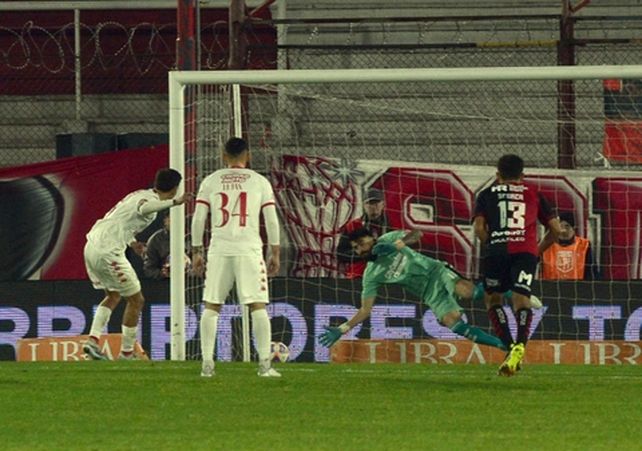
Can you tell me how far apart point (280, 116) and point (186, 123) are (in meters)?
3.45

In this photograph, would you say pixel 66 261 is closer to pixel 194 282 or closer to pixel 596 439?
pixel 194 282

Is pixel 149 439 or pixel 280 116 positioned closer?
pixel 149 439

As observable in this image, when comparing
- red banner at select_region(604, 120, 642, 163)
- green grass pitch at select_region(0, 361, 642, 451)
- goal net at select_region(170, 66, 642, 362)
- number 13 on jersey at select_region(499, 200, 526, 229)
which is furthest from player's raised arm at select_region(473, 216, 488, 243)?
red banner at select_region(604, 120, 642, 163)

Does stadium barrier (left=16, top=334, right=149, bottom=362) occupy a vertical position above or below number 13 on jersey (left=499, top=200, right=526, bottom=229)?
below

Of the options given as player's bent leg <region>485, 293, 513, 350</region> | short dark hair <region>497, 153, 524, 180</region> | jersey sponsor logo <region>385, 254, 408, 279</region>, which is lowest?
player's bent leg <region>485, 293, 513, 350</region>

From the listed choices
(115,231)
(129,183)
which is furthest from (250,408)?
(129,183)

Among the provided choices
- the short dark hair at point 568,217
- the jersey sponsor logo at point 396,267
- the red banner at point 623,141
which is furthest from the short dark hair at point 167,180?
the red banner at point 623,141

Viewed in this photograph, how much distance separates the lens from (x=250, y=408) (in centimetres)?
1104

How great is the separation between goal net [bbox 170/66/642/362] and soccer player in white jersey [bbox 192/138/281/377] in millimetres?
2881

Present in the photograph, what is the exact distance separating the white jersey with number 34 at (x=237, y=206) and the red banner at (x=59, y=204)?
20.5ft

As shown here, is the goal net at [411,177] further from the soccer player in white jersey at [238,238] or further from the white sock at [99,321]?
the soccer player in white jersey at [238,238]

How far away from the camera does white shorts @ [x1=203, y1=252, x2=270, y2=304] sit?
1329cm

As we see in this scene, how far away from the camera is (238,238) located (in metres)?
13.3

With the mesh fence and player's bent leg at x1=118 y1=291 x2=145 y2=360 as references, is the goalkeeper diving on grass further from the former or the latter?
the mesh fence
